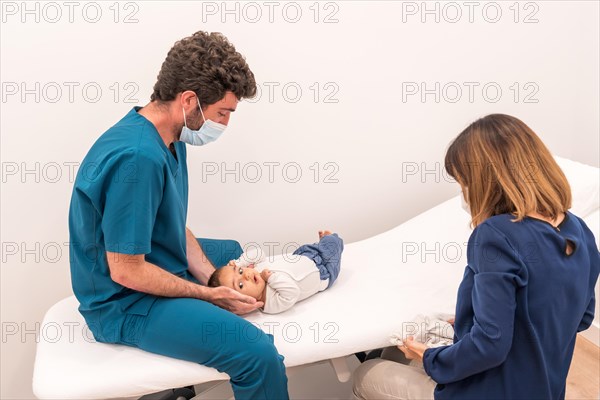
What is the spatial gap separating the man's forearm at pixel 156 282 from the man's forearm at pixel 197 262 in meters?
0.26

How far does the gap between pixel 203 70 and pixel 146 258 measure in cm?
55

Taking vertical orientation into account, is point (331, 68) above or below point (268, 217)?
above

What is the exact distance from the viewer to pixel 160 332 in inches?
60.8

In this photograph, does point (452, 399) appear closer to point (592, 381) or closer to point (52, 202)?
point (592, 381)

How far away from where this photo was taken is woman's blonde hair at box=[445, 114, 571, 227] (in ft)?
4.14

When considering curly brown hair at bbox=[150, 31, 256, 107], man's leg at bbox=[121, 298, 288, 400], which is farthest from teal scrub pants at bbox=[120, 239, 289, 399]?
curly brown hair at bbox=[150, 31, 256, 107]

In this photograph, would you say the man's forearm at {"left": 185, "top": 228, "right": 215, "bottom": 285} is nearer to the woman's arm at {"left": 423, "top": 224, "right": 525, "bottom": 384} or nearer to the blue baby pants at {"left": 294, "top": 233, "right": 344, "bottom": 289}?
the blue baby pants at {"left": 294, "top": 233, "right": 344, "bottom": 289}

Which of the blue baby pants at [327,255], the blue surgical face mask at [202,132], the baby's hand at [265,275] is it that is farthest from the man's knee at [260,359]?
the blue surgical face mask at [202,132]

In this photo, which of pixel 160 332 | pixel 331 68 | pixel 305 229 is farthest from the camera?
pixel 305 229

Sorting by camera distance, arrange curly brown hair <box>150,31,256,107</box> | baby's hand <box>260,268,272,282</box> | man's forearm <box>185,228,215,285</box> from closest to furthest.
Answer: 1. curly brown hair <box>150,31,256,107</box>
2. baby's hand <box>260,268,272,282</box>
3. man's forearm <box>185,228,215,285</box>

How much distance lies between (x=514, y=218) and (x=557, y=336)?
0.28m

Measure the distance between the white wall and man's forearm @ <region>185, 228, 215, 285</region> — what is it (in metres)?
0.31

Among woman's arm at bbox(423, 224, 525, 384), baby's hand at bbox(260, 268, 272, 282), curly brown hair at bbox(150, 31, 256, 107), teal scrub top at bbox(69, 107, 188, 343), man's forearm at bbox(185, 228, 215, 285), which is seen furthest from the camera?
man's forearm at bbox(185, 228, 215, 285)

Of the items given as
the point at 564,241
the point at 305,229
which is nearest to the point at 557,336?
the point at 564,241
